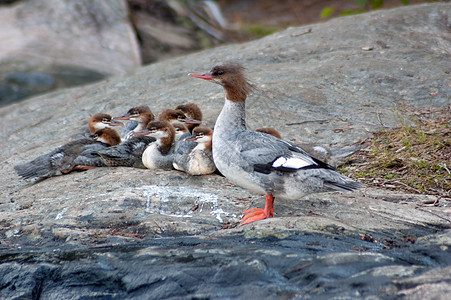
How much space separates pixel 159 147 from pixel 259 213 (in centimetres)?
186

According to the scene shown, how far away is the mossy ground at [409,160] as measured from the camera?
15.1 ft

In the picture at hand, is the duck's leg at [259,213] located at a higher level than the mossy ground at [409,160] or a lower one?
higher

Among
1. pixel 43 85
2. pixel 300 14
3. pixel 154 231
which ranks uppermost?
pixel 154 231

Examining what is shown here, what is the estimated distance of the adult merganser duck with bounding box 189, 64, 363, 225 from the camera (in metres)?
3.78

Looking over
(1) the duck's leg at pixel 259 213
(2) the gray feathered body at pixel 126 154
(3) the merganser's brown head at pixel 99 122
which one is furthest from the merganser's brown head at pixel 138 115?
(1) the duck's leg at pixel 259 213

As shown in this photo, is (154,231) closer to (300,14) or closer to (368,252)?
(368,252)

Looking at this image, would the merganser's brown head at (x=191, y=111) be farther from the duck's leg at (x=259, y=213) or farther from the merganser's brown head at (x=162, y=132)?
the duck's leg at (x=259, y=213)

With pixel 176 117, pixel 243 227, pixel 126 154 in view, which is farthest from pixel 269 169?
pixel 176 117

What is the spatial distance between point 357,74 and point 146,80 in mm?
3738

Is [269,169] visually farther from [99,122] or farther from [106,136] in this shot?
[99,122]

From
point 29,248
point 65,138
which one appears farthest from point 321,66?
point 29,248

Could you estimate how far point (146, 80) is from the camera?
8719 millimetres

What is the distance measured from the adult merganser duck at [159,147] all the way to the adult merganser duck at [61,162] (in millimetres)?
634

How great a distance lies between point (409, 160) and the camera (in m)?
4.95
